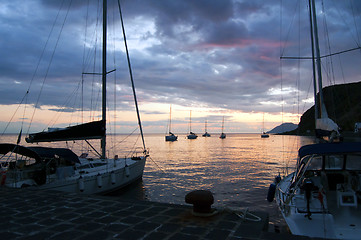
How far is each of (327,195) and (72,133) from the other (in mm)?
13941

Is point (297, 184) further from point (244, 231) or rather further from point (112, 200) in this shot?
point (112, 200)

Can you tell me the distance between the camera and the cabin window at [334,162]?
999cm

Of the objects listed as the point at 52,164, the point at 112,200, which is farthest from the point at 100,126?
the point at 112,200

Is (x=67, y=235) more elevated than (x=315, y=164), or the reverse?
(x=315, y=164)

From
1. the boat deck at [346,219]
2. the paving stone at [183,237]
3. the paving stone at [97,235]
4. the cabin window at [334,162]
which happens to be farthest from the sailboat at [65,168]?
the cabin window at [334,162]

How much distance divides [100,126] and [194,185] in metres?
9.96

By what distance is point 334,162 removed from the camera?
33.9 ft

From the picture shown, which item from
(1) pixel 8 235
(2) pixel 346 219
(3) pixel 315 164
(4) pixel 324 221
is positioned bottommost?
(2) pixel 346 219

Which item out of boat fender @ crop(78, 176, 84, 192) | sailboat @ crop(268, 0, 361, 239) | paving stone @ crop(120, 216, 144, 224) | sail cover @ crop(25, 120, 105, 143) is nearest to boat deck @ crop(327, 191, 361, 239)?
sailboat @ crop(268, 0, 361, 239)

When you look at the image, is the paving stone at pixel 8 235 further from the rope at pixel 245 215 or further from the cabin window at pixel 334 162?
the cabin window at pixel 334 162

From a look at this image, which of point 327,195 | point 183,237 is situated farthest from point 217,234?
point 327,195

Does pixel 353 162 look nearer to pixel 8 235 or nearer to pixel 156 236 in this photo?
pixel 156 236

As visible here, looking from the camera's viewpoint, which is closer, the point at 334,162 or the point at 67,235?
the point at 67,235

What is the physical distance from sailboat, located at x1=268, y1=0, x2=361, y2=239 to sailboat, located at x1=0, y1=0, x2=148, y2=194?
1012 cm
